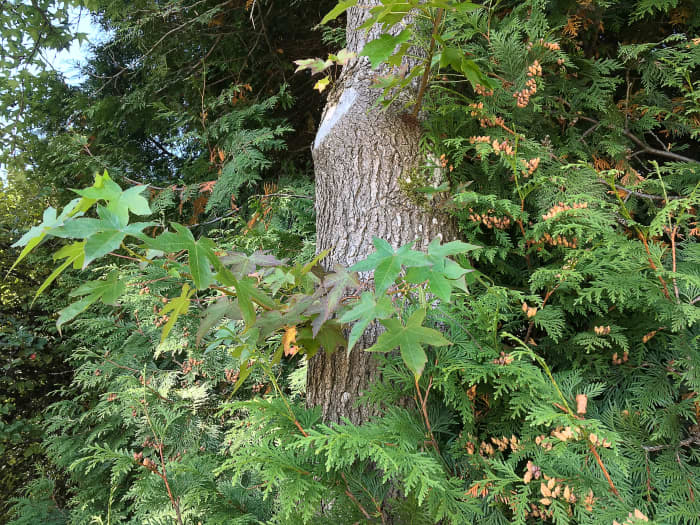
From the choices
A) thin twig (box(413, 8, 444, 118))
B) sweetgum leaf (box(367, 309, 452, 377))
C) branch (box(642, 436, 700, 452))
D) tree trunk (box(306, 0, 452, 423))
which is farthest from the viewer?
tree trunk (box(306, 0, 452, 423))

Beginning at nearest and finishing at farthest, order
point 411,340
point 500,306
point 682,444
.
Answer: point 411,340 → point 682,444 → point 500,306

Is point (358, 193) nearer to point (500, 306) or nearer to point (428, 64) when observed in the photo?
point (428, 64)

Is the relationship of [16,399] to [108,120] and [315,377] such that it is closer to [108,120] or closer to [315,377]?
[108,120]

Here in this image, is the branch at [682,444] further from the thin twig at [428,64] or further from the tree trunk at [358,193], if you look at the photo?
the thin twig at [428,64]

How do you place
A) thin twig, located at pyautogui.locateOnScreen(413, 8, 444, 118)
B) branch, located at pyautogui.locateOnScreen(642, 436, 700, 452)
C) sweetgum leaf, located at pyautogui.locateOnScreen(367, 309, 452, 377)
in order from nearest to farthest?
1. sweetgum leaf, located at pyautogui.locateOnScreen(367, 309, 452, 377)
2. branch, located at pyautogui.locateOnScreen(642, 436, 700, 452)
3. thin twig, located at pyautogui.locateOnScreen(413, 8, 444, 118)

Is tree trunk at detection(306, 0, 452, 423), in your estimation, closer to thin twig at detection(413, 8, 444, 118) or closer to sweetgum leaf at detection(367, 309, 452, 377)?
thin twig at detection(413, 8, 444, 118)

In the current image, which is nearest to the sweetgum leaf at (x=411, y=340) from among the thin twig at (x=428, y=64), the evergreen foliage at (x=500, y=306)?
the evergreen foliage at (x=500, y=306)

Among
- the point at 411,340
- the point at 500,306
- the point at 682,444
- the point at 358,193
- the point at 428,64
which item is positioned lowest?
the point at 682,444

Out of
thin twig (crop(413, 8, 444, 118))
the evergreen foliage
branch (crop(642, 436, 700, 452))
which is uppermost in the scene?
thin twig (crop(413, 8, 444, 118))

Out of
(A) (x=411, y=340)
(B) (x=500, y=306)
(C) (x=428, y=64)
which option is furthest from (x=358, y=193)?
(A) (x=411, y=340)

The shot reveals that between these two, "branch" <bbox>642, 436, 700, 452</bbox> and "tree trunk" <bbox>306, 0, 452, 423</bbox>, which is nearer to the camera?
"branch" <bbox>642, 436, 700, 452</bbox>

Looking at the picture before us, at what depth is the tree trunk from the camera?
114 cm

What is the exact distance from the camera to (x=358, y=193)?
1.31 meters

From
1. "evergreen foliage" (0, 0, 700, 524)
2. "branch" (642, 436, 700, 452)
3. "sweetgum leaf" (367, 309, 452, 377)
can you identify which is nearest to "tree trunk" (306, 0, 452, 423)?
"evergreen foliage" (0, 0, 700, 524)
